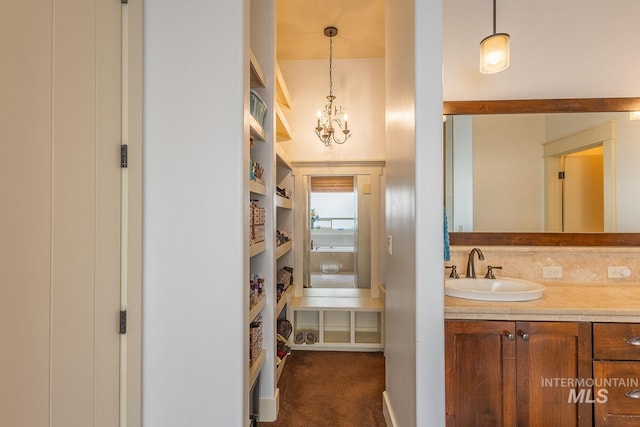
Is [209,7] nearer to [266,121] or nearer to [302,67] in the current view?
[266,121]

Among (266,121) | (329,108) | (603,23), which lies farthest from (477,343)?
(329,108)

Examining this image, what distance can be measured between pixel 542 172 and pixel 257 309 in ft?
6.58

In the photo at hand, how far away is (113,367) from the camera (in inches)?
48.8

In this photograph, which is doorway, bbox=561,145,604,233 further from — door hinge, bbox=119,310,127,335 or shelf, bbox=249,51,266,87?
door hinge, bbox=119,310,127,335

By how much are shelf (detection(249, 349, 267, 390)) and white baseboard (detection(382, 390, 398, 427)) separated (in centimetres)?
85

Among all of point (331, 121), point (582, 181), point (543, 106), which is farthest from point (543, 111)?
point (331, 121)

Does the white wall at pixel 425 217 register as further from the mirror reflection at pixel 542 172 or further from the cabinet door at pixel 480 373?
the mirror reflection at pixel 542 172

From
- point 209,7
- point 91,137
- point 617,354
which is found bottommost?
point 617,354

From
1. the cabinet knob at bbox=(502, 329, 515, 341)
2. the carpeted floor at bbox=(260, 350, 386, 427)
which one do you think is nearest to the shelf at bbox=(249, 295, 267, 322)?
the carpeted floor at bbox=(260, 350, 386, 427)

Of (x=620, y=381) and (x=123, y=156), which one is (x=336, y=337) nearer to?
(x=620, y=381)

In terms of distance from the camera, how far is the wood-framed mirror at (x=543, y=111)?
79.4 inches

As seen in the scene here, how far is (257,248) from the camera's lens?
189cm

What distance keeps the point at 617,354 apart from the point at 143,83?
240 centimetres

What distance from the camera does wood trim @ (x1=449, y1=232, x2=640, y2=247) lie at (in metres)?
2.00
